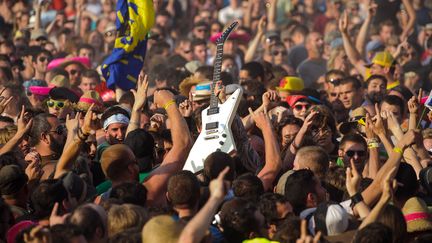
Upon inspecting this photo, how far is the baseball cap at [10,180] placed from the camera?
30.9 ft

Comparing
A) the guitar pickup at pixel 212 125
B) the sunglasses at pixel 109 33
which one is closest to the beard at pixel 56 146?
the guitar pickup at pixel 212 125

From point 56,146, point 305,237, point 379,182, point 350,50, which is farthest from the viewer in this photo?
point 350,50

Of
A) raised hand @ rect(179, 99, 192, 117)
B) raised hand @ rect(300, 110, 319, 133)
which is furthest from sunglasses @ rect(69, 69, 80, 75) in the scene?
raised hand @ rect(300, 110, 319, 133)

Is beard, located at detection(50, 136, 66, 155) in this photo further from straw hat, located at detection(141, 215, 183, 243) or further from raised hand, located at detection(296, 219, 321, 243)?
raised hand, located at detection(296, 219, 321, 243)

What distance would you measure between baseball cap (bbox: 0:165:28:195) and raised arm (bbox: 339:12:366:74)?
7455mm

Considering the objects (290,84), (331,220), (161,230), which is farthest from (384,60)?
(161,230)

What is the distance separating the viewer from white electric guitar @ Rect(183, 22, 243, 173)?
9906 millimetres

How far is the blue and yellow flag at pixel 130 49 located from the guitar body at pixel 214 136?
13.7ft

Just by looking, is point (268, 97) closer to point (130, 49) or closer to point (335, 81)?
point (130, 49)

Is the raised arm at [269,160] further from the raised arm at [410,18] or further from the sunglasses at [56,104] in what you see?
the raised arm at [410,18]

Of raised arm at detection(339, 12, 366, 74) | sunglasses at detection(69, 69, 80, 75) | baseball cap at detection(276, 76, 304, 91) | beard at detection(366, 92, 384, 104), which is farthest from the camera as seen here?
sunglasses at detection(69, 69, 80, 75)

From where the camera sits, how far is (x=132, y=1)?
1436cm

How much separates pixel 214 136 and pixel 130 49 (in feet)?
14.3

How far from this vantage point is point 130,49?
14156 millimetres
